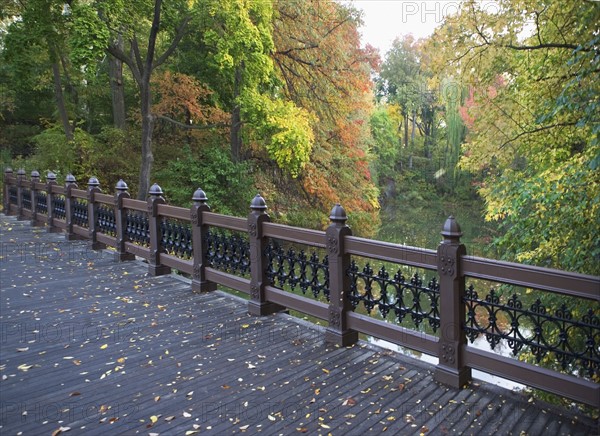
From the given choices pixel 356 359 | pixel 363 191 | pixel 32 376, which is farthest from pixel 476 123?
pixel 363 191

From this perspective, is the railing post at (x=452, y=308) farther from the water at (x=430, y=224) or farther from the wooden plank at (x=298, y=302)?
the water at (x=430, y=224)

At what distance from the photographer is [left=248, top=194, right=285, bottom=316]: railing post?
6188mm

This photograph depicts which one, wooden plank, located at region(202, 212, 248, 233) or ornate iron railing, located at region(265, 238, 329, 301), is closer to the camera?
ornate iron railing, located at region(265, 238, 329, 301)

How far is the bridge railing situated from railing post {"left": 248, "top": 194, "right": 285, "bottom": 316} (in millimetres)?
13

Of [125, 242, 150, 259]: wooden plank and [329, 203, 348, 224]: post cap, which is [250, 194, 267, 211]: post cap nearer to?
[329, 203, 348, 224]: post cap

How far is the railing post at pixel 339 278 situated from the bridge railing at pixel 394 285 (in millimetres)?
11

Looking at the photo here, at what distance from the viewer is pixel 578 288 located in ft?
11.4

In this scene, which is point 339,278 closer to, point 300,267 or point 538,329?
point 300,267

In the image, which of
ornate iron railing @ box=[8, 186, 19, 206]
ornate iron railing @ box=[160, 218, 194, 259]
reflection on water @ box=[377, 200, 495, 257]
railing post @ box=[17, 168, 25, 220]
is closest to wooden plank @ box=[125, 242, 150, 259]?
ornate iron railing @ box=[160, 218, 194, 259]

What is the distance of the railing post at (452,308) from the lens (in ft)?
13.8

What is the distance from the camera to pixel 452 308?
4250mm

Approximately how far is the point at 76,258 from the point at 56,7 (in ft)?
27.7

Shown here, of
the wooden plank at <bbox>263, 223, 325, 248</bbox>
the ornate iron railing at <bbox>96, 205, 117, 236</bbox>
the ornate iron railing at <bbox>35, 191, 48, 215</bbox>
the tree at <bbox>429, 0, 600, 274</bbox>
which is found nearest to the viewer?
the wooden plank at <bbox>263, 223, 325, 248</bbox>

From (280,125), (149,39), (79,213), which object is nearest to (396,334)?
(79,213)
